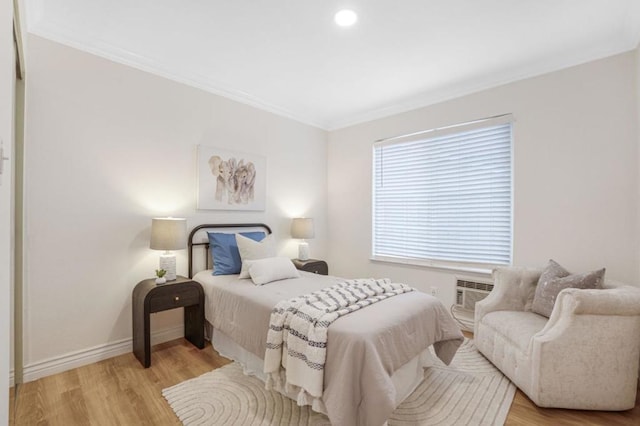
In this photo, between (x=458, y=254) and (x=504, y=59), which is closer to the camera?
(x=504, y=59)

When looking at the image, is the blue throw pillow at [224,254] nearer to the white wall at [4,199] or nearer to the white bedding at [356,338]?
the white bedding at [356,338]

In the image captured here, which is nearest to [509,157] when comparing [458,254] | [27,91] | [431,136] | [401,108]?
[431,136]

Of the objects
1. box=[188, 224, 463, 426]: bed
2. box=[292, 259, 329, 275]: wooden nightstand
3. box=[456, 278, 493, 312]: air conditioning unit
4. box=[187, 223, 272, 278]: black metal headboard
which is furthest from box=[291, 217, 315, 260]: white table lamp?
box=[456, 278, 493, 312]: air conditioning unit

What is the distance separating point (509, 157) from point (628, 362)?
1.96 metres

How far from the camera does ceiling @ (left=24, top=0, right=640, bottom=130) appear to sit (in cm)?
217

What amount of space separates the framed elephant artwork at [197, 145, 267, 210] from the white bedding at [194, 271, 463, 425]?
34.4 inches

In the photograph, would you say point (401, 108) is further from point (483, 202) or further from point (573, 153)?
point (573, 153)

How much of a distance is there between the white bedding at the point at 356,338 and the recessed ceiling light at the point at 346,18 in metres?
2.12

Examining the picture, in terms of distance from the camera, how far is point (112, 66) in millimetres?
2717

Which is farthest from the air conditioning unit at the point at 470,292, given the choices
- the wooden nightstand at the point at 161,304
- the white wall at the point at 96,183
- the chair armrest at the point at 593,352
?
the white wall at the point at 96,183

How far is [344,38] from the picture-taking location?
2.54 metres

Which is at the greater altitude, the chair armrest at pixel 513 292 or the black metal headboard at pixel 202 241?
the black metal headboard at pixel 202 241

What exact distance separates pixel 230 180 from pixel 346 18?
2.09 m

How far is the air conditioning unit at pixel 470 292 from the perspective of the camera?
3.23m
